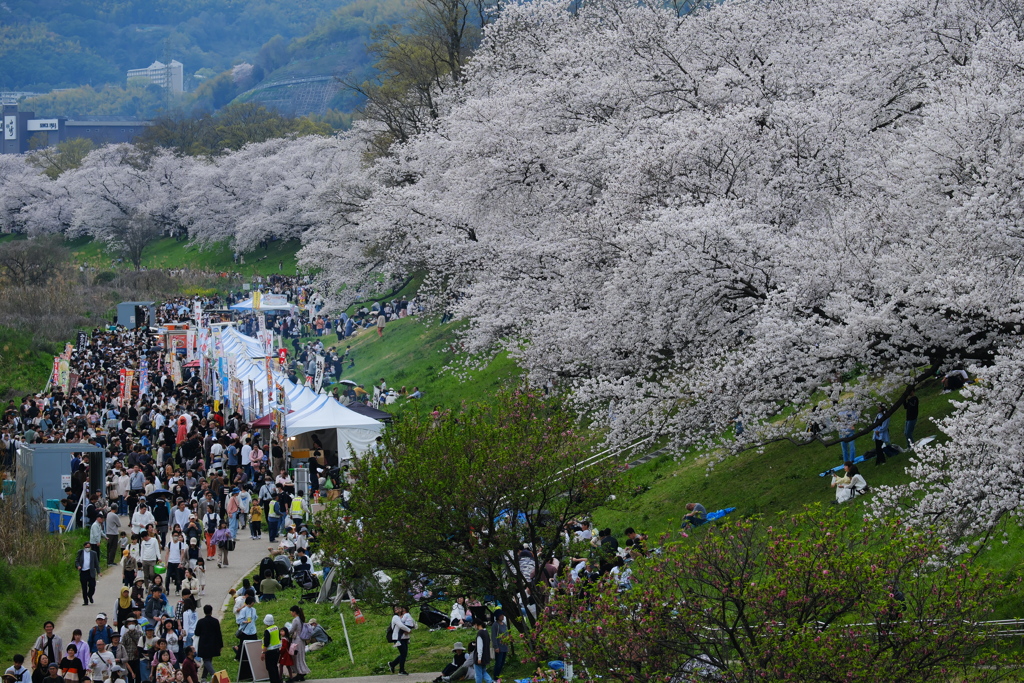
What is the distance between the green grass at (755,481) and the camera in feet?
59.1

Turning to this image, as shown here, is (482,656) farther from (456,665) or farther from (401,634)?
(401,634)

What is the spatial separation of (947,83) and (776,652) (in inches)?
562

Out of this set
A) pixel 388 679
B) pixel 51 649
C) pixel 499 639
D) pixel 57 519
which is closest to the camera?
pixel 499 639

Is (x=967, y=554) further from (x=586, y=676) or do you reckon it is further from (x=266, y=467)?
(x=266, y=467)

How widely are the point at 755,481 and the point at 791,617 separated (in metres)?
11.1

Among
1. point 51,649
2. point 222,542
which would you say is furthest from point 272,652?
point 222,542

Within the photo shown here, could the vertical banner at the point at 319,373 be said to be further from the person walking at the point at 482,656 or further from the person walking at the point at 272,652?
the person walking at the point at 482,656

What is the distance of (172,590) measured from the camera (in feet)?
66.4

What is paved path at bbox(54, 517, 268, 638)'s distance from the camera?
60.1ft

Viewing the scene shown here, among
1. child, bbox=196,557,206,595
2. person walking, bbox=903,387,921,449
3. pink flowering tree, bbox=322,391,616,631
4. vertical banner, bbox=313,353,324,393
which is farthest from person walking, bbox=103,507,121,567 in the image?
person walking, bbox=903,387,921,449

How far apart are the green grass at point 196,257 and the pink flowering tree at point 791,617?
6527cm

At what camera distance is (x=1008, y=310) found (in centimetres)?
1377

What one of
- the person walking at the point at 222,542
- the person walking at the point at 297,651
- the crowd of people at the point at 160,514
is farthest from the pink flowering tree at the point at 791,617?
the person walking at the point at 222,542

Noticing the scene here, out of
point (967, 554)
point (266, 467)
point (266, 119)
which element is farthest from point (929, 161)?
point (266, 119)
